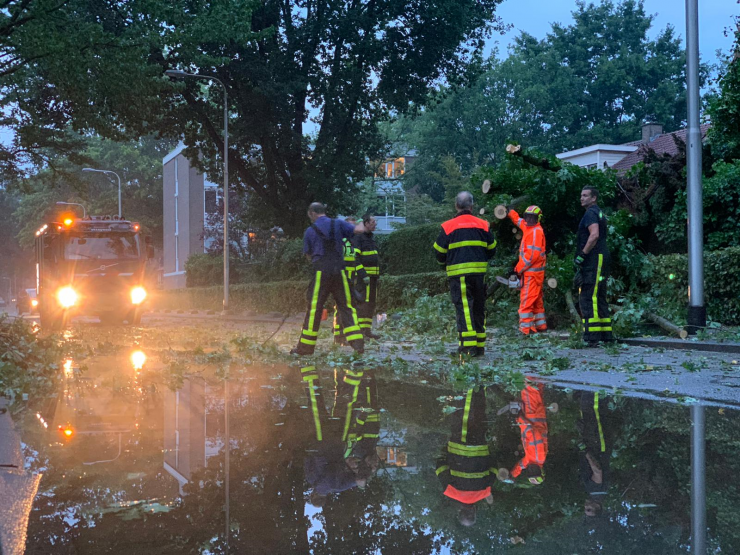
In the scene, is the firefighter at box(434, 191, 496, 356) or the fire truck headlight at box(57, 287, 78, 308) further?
the fire truck headlight at box(57, 287, 78, 308)

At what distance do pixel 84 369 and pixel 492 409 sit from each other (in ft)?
16.8

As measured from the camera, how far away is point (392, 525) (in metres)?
3.30

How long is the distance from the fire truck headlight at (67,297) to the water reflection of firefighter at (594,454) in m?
16.3

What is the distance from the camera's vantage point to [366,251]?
13438 mm

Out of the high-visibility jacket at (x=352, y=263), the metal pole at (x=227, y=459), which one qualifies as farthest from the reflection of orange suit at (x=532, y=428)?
the high-visibility jacket at (x=352, y=263)

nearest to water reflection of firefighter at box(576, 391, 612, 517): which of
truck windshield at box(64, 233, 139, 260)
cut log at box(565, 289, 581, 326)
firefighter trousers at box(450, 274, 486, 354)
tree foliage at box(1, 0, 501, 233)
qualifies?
firefighter trousers at box(450, 274, 486, 354)

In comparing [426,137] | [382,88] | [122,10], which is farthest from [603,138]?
[122,10]

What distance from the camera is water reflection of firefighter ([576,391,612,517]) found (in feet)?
11.9

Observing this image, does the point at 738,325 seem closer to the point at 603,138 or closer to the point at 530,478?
the point at 530,478

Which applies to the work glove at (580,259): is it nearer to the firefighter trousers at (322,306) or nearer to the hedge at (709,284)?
the firefighter trousers at (322,306)

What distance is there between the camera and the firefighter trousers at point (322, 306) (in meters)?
10.4

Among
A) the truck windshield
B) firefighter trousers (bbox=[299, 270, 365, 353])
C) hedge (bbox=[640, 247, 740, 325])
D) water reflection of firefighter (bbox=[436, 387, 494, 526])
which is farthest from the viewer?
the truck windshield

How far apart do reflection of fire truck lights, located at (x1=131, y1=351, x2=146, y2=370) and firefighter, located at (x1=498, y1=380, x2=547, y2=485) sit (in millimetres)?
4700

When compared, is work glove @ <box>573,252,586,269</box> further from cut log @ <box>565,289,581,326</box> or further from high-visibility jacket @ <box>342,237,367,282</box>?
high-visibility jacket @ <box>342,237,367,282</box>
